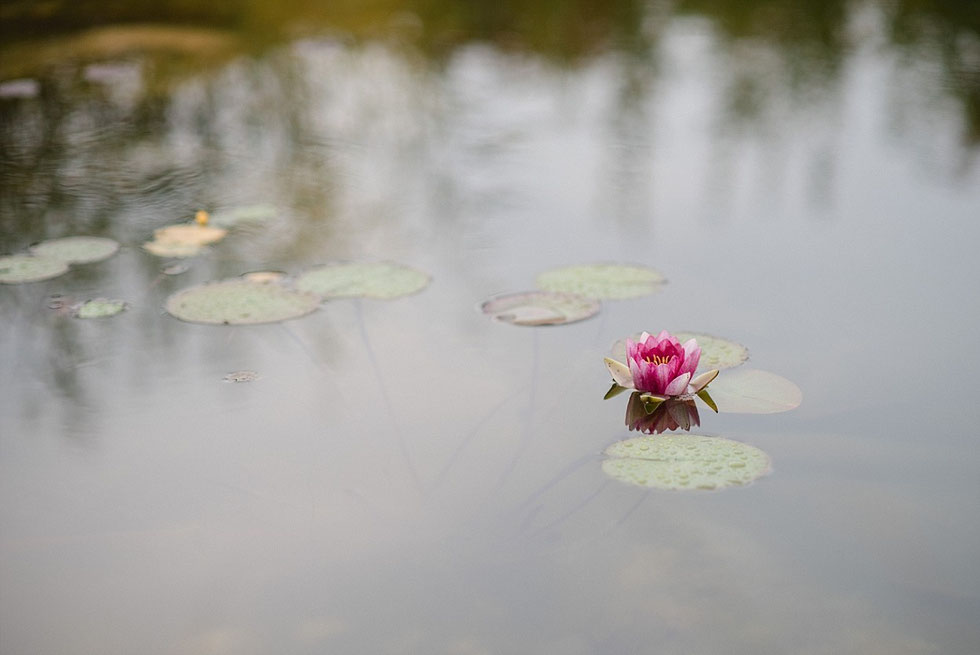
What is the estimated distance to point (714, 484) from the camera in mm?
1563

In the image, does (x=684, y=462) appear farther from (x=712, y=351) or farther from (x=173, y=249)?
→ (x=173, y=249)

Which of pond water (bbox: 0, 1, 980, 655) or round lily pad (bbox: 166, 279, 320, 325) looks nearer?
pond water (bbox: 0, 1, 980, 655)

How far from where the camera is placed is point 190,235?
2570mm

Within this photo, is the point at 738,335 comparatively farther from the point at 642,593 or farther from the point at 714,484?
the point at 642,593

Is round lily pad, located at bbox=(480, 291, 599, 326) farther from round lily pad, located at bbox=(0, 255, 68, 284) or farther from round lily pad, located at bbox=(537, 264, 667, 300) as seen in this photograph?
round lily pad, located at bbox=(0, 255, 68, 284)

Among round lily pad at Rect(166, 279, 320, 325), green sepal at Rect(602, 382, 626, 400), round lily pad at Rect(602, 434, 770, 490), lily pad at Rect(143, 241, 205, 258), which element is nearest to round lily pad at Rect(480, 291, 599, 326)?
green sepal at Rect(602, 382, 626, 400)

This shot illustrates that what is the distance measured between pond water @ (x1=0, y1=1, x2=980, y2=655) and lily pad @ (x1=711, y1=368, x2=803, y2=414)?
0.10 ft

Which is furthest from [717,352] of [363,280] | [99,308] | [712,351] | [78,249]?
[78,249]

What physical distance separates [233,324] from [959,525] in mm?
1419

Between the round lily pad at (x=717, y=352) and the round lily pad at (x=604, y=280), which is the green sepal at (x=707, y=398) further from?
the round lily pad at (x=604, y=280)

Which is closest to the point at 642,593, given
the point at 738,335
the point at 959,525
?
the point at 959,525

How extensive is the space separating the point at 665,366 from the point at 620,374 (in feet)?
0.35

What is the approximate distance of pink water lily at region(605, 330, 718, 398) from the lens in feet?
5.82

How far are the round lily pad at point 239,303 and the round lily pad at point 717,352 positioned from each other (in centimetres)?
82
